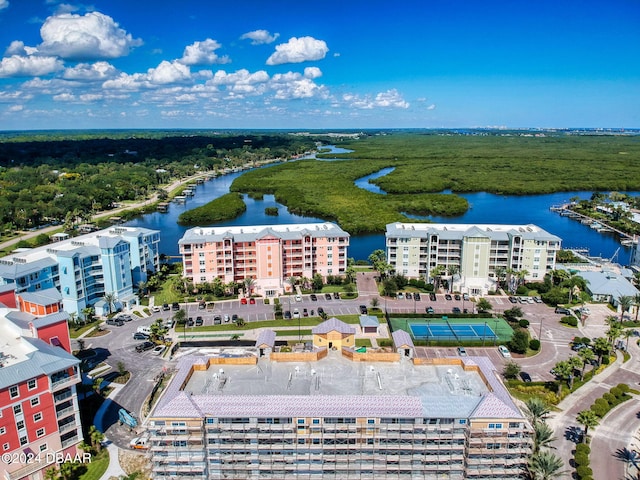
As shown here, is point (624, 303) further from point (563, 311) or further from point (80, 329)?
point (80, 329)

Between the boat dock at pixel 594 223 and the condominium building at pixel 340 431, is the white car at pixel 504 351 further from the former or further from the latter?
the boat dock at pixel 594 223

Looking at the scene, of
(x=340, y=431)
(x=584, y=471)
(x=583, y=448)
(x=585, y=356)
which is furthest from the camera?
(x=585, y=356)

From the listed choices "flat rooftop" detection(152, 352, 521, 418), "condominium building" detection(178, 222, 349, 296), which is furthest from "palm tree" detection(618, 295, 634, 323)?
"condominium building" detection(178, 222, 349, 296)

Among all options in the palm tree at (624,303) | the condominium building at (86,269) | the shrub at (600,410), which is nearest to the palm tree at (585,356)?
the shrub at (600,410)

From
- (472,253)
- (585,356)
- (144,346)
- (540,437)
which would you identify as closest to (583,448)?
(540,437)

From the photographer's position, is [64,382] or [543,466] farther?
[64,382]

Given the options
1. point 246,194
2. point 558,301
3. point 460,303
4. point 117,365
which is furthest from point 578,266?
point 246,194

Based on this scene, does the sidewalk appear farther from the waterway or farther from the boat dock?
the boat dock
